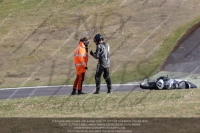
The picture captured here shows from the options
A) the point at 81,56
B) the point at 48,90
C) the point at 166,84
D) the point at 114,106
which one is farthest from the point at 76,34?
the point at 114,106

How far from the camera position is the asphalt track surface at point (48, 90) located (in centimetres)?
2162

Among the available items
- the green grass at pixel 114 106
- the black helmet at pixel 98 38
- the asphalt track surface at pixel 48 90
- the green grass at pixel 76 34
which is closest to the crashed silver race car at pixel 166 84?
the green grass at pixel 114 106

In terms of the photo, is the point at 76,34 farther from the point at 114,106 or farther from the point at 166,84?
the point at 114,106

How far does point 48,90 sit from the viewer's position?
23.1 m

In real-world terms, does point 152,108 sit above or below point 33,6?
below

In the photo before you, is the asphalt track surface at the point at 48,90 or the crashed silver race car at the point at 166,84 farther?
the asphalt track surface at the point at 48,90

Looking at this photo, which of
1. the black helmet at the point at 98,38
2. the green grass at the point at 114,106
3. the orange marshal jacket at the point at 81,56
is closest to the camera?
the green grass at the point at 114,106

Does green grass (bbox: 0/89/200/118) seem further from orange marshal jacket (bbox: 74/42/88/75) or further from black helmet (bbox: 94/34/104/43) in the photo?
black helmet (bbox: 94/34/104/43)

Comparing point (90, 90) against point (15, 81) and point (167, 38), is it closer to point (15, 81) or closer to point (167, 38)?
point (15, 81)

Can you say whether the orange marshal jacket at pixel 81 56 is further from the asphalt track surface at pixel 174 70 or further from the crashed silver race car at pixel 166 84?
the asphalt track surface at pixel 174 70

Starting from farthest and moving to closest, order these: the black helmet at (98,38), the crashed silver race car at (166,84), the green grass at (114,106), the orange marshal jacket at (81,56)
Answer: the crashed silver race car at (166,84) → the orange marshal jacket at (81,56) → the black helmet at (98,38) → the green grass at (114,106)

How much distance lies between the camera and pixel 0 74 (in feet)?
94.3

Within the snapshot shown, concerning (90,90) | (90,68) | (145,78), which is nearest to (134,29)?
(90,68)

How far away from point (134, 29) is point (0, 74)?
986cm
